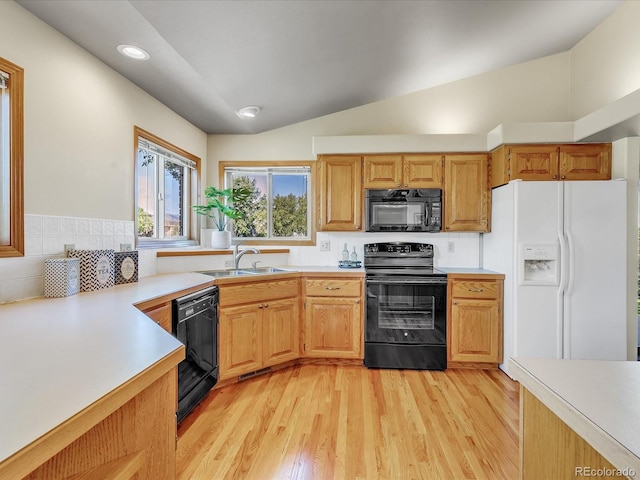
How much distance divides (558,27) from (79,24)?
3642 millimetres

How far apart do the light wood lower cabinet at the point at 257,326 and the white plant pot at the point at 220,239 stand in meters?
0.78

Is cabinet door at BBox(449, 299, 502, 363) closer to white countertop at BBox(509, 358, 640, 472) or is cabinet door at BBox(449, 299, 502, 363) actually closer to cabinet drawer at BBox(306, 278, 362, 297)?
cabinet drawer at BBox(306, 278, 362, 297)

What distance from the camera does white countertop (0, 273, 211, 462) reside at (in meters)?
0.55

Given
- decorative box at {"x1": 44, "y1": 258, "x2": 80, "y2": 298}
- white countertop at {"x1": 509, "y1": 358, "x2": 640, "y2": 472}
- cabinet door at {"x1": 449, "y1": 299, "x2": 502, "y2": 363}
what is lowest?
cabinet door at {"x1": 449, "y1": 299, "x2": 502, "y2": 363}

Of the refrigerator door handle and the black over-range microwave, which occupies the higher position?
the black over-range microwave

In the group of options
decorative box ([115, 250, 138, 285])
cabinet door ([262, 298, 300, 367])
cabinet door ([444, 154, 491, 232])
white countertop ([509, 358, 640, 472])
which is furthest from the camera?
cabinet door ([444, 154, 491, 232])

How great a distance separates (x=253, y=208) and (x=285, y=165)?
620 millimetres

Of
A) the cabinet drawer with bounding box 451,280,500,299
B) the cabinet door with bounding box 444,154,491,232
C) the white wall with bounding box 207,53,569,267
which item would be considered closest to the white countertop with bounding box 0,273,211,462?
the white wall with bounding box 207,53,569,267

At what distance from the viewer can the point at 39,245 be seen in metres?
1.70

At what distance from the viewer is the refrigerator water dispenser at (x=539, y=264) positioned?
2582 millimetres

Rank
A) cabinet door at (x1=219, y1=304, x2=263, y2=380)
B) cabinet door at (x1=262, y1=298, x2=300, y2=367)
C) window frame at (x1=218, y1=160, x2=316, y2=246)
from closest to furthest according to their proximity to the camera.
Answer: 1. cabinet door at (x1=219, y1=304, x2=263, y2=380)
2. cabinet door at (x1=262, y1=298, x2=300, y2=367)
3. window frame at (x1=218, y1=160, x2=316, y2=246)

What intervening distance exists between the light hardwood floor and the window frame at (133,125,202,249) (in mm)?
1387

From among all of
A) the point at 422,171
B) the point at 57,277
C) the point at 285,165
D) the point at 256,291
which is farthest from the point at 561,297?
the point at 57,277

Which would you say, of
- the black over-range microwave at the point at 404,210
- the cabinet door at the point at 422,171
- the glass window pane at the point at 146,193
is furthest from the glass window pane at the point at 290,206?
the glass window pane at the point at 146,193
